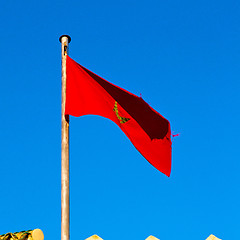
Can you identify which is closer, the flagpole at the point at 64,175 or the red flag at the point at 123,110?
the flagpole at the point at 64,175

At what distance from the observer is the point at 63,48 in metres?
9.38

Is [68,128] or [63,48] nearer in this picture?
[68,128]

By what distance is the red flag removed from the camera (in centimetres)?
930

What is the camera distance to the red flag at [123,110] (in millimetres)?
9297

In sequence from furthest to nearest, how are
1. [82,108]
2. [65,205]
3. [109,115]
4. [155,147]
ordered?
[155,147], [109,115], [82,108], [65,205]

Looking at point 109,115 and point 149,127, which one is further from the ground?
point 149,127

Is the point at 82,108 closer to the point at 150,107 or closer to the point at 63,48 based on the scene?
the point at 63,48

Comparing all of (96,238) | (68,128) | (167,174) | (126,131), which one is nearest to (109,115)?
(126,131)

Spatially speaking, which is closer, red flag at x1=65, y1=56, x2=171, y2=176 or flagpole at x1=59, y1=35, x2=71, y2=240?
flagpole at x1=59, y1=35, x2=71, y2=240

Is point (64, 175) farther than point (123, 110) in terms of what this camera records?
No

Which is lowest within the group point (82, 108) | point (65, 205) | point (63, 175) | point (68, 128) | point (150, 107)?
point (65, 205)

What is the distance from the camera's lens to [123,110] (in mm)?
10586

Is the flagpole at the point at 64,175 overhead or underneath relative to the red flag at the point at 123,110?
underneath

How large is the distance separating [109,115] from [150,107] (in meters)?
2.70
